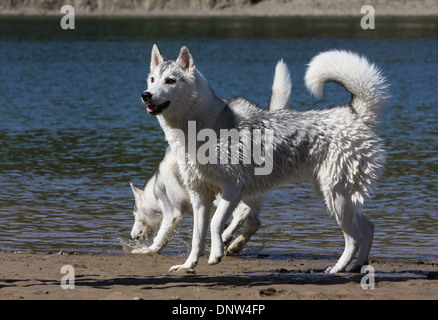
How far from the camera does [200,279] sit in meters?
6.12

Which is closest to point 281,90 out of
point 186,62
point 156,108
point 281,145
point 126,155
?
point 281,145

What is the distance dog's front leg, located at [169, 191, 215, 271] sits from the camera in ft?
21.3

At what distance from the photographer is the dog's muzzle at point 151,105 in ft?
20.1

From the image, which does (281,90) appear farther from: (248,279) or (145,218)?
(248,279)

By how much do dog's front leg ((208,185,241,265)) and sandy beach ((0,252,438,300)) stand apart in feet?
0.62

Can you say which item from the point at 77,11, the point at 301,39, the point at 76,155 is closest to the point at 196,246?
the point at 76,155

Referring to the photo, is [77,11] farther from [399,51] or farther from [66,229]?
[66,229]

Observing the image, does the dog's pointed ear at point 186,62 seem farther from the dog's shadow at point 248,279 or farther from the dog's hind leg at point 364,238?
the dog's hind leg at point 364,238

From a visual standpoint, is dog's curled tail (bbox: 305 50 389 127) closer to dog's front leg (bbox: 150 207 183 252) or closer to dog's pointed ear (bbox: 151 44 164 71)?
dog's pointed ear (bbox: 151 44 164 71)

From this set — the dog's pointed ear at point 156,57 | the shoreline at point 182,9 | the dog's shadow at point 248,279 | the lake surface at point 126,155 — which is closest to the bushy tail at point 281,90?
the lake surface at point 126,155

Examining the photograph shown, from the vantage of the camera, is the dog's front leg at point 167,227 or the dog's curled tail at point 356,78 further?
the dog's front leg at point 167,227

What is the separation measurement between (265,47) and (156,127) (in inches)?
1130

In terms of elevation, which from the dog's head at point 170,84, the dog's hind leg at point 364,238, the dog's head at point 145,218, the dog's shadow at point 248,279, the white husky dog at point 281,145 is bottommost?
the dog's head at point 145,218

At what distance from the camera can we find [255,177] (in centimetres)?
644
